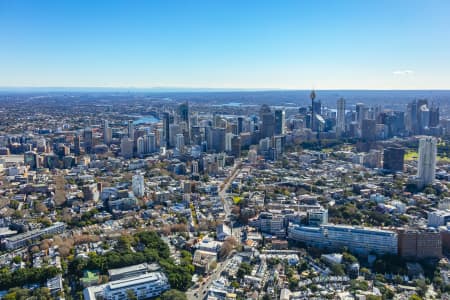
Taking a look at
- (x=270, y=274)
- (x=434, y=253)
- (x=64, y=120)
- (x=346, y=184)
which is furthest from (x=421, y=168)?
(x=64, y=120)

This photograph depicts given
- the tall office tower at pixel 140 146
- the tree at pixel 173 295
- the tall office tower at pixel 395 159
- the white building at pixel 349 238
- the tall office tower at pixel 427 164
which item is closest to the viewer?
the tree at pixel 173 295

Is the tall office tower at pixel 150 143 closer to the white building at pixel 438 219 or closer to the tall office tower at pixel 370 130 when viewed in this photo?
the tall office tower at pixel 370 130

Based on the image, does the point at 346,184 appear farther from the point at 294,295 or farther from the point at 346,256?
the point at 294,295

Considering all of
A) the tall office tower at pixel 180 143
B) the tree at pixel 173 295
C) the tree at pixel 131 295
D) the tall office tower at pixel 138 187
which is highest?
the tall office tower at pixel 180 143

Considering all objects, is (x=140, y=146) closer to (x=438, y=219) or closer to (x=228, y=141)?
(x=228, y=141)

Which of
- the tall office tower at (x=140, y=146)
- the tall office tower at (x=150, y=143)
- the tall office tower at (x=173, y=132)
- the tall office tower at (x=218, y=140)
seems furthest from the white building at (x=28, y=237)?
the tall office tower at (x=173, y=132)

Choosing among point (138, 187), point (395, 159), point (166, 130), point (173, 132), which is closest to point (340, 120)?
point (173, 132)
